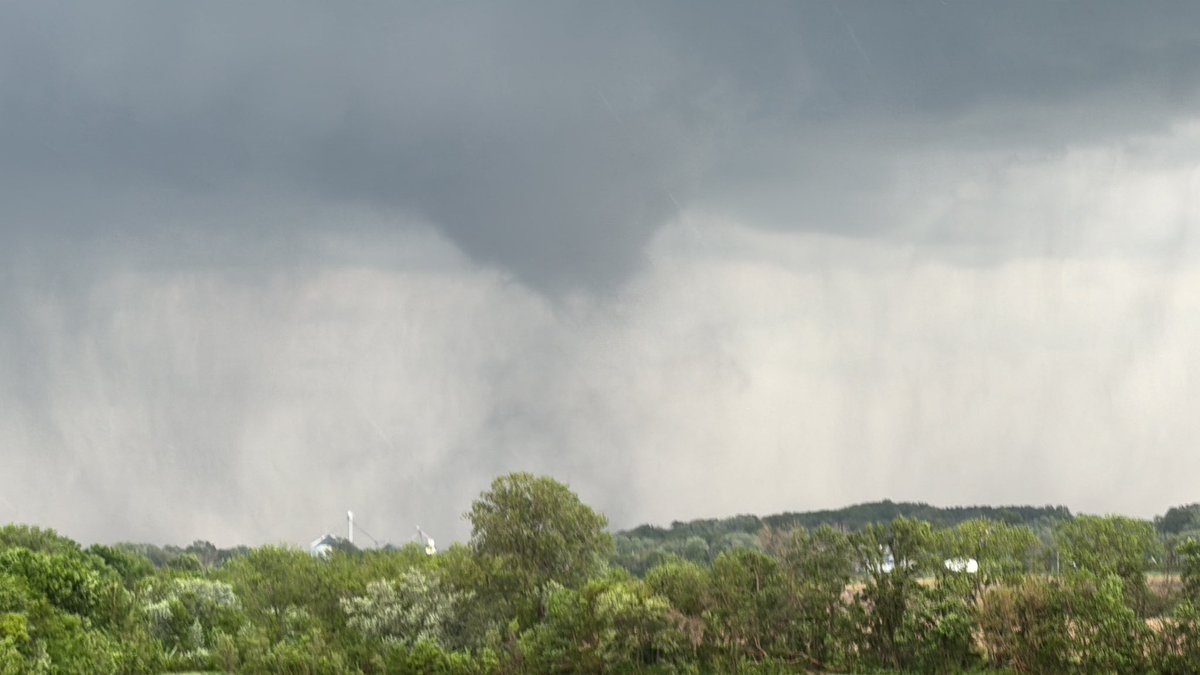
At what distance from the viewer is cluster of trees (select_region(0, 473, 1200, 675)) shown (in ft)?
195

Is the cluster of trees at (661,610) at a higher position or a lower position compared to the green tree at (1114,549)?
lower

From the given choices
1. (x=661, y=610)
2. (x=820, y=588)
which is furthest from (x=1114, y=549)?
(x=661, y=610)

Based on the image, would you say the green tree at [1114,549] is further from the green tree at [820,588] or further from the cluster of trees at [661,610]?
the green tree at [820,588]

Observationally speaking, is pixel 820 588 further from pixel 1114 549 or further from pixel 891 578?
pixel 1114 549

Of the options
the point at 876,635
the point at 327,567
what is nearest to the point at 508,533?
the point at 327,567

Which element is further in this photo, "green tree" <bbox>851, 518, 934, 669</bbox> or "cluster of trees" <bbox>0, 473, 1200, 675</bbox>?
"green tree" <bbox>851, 518, 934, 669</bbox>

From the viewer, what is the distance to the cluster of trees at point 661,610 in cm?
5947

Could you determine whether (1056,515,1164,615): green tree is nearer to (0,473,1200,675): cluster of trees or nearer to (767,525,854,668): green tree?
(0,473,1200,675): cluster of trees

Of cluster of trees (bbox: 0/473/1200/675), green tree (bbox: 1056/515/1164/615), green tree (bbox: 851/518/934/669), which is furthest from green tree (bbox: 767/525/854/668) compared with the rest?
green tree (bbox: 1056/515/1164/615)

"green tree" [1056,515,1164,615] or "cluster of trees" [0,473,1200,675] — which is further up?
"green tree" [1056,515,1164,615]

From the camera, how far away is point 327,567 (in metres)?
88.1

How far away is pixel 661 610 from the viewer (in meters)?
64.2

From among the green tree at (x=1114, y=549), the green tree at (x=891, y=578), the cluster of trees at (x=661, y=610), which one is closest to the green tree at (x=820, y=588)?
the cluster of trees at (x=661, y=610)

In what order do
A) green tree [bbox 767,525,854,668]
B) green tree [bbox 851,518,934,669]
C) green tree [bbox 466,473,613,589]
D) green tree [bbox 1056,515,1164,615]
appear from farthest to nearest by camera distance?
green tree [bbox 466,473,613,589]
green tree [bbox 1056,515,1164,615]
green tree [bbox 767,525,854,668]
green tree [bbox 851,518,934,669]
